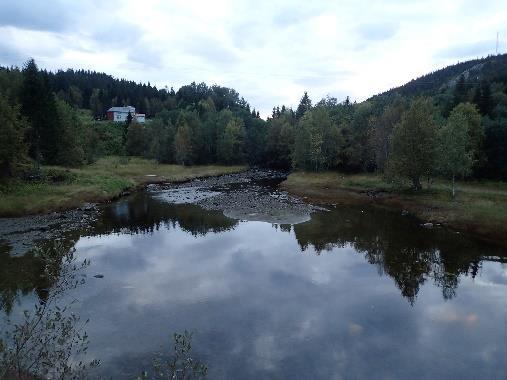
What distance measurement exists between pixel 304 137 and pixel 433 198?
137ft

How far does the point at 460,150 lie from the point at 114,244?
44.8 meters

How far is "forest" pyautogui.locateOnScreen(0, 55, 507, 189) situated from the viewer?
2183 inches

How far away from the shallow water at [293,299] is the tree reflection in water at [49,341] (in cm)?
105

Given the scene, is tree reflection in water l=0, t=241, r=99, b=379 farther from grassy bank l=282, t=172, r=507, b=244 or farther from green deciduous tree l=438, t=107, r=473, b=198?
green deciduous tree l=438, t=107, r=473, b=198

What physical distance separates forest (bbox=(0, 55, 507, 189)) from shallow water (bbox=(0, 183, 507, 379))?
1890 cm

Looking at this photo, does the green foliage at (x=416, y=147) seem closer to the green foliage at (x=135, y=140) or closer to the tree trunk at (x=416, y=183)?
the tree trunk at (x=416, y=183)

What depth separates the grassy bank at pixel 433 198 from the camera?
41.1m

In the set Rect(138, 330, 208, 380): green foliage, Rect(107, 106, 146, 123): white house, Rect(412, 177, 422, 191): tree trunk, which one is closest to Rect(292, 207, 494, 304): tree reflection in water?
Rect(412, 177, 422, 191): tree trunk

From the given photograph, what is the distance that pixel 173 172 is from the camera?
96125 mm

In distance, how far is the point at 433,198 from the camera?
175 ft

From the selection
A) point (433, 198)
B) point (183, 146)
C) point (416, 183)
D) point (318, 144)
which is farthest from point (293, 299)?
point (183, 146)

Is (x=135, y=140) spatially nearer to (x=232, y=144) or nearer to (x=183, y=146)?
(x=183, y=146)

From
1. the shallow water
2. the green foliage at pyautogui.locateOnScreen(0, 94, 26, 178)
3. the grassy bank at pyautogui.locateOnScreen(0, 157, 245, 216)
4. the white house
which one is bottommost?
the shallow water

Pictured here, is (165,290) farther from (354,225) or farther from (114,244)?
(354,225)
